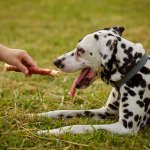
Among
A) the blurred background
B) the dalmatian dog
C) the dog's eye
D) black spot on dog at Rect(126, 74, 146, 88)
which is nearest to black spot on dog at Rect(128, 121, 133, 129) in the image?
the dalmatian dog

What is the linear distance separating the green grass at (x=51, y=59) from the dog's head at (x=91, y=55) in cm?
56

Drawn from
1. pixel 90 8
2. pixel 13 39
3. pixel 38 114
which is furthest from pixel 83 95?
pixel 90 8

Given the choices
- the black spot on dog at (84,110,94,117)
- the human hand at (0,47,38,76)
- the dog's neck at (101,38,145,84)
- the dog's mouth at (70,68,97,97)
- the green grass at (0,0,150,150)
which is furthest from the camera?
the black spot on dog at (84,110,94,117)

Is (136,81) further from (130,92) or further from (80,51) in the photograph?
(80,51)

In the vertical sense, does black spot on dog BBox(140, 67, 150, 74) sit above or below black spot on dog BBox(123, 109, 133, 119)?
above

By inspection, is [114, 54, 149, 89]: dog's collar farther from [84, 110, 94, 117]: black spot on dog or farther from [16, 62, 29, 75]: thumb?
[16, 62, 29, 75]: thumb

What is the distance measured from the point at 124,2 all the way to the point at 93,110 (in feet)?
38.5

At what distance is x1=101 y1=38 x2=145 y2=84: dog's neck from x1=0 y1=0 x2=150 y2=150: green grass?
634 millimetres

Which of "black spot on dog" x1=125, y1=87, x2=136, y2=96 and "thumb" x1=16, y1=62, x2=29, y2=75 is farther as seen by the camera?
"thumb" x1=16, y1=62, x2=29, y2=75

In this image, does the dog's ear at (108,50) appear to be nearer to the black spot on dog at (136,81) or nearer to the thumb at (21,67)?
the black spot on dog at (136,81)

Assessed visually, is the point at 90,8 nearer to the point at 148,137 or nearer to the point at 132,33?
the point at 132,33

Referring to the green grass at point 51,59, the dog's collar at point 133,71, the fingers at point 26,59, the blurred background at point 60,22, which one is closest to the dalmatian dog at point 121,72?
the dog's collar at point 133,71

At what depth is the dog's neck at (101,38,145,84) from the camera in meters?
5.60

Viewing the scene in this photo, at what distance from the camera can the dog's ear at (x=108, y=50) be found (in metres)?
5.54
